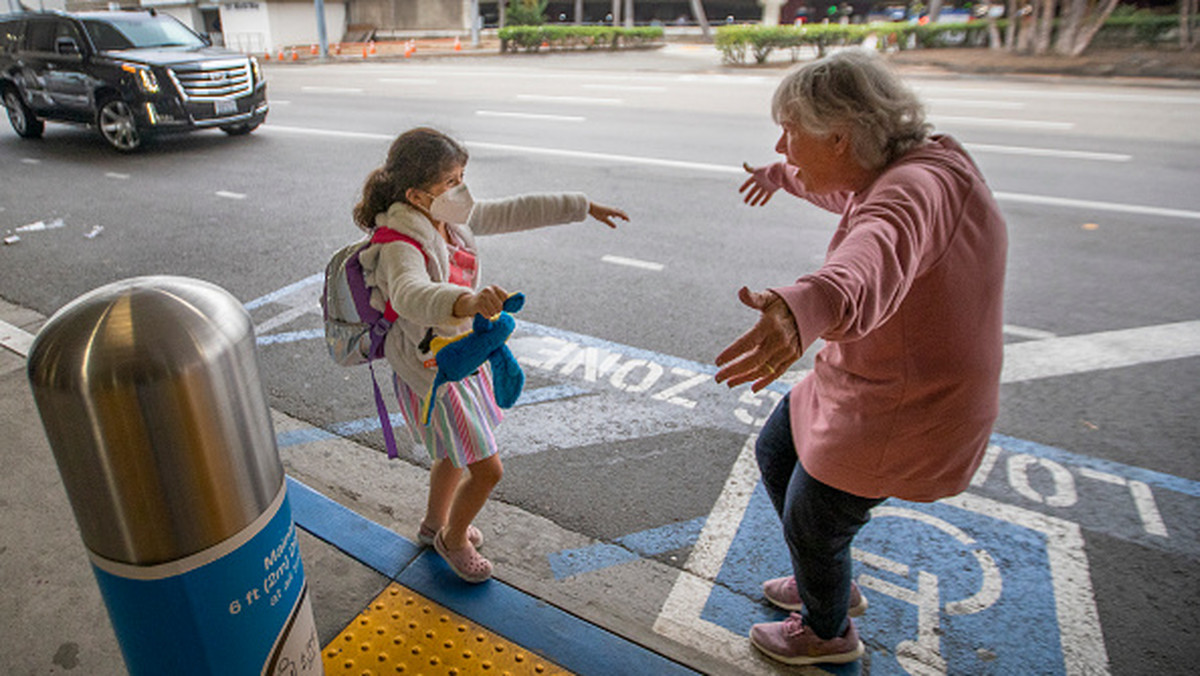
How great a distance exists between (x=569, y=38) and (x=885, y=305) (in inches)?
1288

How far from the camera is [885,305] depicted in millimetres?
1556

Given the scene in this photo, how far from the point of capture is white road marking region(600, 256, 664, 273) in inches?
244

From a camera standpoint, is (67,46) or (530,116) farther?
(530,116)

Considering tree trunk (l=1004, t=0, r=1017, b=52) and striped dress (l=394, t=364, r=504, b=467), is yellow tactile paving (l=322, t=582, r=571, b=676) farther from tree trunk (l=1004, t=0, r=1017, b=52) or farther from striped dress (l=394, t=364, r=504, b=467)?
tree trunk (l=1004, t=0, r=1017, b=52)

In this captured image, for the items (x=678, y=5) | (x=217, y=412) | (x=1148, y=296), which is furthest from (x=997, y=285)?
(x=678, y=5)

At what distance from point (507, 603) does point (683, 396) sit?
6.06 feet

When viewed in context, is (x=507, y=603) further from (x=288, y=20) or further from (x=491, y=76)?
(x=288, y=20)

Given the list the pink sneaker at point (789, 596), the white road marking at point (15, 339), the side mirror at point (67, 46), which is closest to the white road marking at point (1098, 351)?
the pink sneaker at point (789, 596)

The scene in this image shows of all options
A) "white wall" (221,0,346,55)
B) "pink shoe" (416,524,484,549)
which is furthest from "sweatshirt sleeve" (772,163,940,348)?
"white wall" (221,0,346,55)

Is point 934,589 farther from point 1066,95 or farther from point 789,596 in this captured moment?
point 1066,95

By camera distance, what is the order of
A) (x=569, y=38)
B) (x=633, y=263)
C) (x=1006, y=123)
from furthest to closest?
(x=569, y=38) < (x=1006, y=123) < (x=633, y=263)

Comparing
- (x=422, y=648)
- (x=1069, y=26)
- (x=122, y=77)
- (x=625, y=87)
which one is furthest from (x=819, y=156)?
(x=1069, y=26)

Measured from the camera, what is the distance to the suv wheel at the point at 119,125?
10.7 metres

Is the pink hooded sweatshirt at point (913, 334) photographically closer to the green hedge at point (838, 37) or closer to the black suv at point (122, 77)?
the black suv at point (122, 77)
